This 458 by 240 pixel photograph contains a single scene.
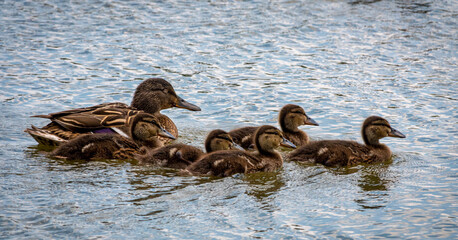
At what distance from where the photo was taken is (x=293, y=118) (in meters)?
8.16

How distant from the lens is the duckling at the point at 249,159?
6.67 meters

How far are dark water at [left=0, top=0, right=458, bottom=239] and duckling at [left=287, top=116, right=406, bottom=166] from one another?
0.13 meters

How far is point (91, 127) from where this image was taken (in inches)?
301

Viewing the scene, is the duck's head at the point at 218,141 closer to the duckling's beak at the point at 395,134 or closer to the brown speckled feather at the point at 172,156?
the brown speckled feather at the point at 172,156

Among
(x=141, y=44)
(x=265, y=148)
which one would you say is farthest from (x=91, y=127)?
(x=141, y=44)

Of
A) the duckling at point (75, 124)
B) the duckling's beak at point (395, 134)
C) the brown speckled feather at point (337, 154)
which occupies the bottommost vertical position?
the brown speckled feather at point (337, 154)

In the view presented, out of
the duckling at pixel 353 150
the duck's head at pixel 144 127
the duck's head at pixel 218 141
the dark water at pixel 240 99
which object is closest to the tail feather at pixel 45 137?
the dark water at pixel 240 99

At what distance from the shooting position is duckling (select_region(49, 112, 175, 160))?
7.06m

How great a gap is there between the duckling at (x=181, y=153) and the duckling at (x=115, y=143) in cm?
25

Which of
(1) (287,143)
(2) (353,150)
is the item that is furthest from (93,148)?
(2) (353,150)

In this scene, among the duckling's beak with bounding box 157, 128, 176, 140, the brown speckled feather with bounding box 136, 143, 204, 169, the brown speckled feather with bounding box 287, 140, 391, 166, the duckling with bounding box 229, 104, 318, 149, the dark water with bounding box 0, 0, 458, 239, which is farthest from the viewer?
the duckling with bounding box 229, 104, 318, 149

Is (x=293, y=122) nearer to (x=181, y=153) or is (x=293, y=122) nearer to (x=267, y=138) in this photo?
(x=267, y=138)

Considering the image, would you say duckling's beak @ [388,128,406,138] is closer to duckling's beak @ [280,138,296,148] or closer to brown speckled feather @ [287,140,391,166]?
brown speckled feather @ [287,140,391,166]

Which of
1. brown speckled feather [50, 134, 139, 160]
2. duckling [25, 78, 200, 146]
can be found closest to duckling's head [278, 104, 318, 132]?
duckling [25, 78, 200, 146]
